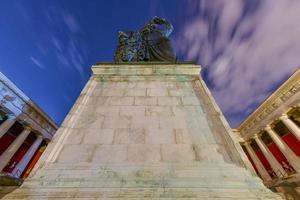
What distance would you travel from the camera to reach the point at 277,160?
19.2 m

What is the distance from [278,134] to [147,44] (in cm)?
2298

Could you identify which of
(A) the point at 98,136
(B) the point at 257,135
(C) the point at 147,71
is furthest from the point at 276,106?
(A) the point at 98,136

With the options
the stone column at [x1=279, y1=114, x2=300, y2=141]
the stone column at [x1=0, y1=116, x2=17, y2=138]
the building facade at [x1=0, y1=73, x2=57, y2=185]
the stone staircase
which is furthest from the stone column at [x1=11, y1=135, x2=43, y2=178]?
the stone column at [x1=279, y1=114, x2=300, y2=141]

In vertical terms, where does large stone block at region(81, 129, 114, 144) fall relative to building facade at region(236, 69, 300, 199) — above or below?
below

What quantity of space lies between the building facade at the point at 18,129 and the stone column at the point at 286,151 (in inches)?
1049

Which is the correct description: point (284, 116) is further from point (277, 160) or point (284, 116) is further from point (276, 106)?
point (277, 160)

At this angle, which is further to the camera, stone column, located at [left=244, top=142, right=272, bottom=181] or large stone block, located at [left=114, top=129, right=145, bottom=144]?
stone column, located at [left=244, top=142, right=272, bottom=181]

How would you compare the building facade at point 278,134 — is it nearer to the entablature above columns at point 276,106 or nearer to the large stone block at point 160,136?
the entablature above columns at point 276,106

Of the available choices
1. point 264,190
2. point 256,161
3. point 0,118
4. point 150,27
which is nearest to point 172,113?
point 264,190

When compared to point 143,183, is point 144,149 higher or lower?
higher

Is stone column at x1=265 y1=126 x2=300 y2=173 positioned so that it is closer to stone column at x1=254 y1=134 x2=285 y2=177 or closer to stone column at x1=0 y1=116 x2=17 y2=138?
stone column at x1=254 y1=134 x2=285 y2=177

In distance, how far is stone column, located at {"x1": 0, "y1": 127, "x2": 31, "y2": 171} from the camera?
50.9 feet

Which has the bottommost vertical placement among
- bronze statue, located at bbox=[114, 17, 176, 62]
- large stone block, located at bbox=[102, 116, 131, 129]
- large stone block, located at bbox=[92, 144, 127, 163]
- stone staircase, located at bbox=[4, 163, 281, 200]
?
stone staircase, located at bbox=[4, 163, 281, 200]

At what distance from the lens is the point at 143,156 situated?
2.25 metres
